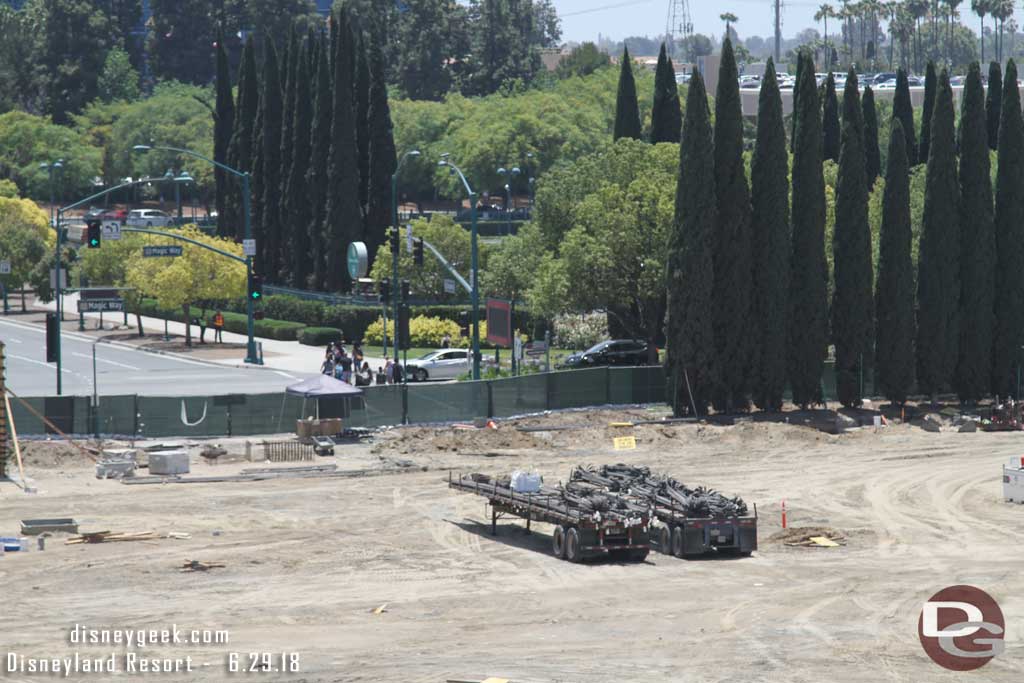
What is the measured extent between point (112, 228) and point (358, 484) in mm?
32028

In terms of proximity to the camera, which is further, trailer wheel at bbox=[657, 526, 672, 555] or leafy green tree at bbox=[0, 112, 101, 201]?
leafy green tree at bbox=[0, 112, 101, 201]

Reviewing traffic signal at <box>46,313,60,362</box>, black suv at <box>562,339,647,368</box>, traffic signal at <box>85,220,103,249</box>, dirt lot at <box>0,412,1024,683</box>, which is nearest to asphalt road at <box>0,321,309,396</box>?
traffic signal at <box>46,313,60,362</box>

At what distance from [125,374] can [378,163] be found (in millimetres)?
25426

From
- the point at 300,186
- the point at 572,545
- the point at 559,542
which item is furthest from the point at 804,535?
the point at 300,186

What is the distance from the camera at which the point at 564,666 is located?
25.8 m

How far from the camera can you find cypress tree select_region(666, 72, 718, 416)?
54719 millimetres

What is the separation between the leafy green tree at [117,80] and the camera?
173 meters

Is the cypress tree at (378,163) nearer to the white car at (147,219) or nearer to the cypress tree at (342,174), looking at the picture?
the cypress tree at (342,174)

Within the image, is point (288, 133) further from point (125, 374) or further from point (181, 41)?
point (181, 41)

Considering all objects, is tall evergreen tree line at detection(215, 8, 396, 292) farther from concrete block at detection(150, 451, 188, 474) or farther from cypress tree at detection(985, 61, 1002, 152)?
concrete block at detection(150, 451, 188, 474)

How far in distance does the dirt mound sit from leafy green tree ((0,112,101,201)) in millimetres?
116589

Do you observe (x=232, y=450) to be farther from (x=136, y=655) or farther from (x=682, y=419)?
(x=136, y=655)

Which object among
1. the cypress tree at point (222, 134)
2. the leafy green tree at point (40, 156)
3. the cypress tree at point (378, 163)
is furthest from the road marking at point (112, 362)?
the leafy green tree at point (40, 156)

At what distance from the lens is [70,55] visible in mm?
172000
